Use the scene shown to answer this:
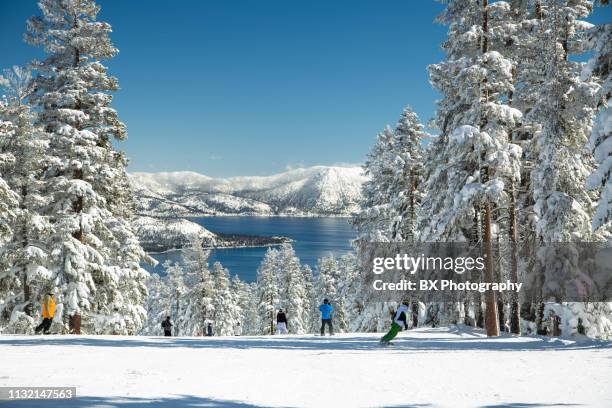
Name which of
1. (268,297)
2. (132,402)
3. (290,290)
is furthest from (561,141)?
(268,297)

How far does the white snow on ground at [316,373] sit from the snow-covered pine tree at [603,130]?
371cm

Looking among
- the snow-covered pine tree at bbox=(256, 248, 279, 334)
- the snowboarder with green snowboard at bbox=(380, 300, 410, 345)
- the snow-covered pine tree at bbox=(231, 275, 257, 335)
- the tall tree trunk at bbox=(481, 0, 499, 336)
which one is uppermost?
the tall tree trunk at bbox=(481, 0, 499, 336)

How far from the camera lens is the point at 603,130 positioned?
11914 millimetres

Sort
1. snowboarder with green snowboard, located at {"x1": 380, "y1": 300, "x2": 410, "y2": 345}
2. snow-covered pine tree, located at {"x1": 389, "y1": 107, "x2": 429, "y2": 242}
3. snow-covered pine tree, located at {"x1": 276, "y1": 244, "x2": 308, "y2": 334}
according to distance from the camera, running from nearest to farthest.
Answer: snowboarder with green snowboard, located at {"x1": 380, "y1": 300, "x2": 410, "y2": 345}
snow-covered pine tree, located at {"x1": 389, "y1": 107, "x2": 429, "y2": 242}
snow-covered pine tree, located at {"x1": 276, "y1": 244, "x2": 308, "y2": 334}

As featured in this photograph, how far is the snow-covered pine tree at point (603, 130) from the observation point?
1185cm

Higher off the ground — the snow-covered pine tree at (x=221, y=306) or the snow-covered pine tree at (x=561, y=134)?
the snow-covered pine tree at (x=561, y=134)

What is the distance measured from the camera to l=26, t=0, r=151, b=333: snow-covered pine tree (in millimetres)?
19453

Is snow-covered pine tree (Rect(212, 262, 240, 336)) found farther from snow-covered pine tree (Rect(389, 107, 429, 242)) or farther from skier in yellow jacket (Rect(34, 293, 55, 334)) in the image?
skier in yellow jacket (Rect(34, 293, 55, 334))

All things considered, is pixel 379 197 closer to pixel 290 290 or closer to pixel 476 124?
pixel 476 124

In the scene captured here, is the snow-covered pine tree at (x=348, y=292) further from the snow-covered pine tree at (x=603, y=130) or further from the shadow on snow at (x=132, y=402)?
the shadow on snow at (x=132, y=402)

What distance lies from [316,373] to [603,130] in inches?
374

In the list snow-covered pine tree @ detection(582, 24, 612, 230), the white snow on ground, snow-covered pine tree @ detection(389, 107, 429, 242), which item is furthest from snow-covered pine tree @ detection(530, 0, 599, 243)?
snow-covered pine tree @ detection(389, 107, 429, 242)

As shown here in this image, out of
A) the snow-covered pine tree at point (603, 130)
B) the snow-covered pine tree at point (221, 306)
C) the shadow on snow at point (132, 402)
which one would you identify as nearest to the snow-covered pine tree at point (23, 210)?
the shadow on snow at point (132, 402)

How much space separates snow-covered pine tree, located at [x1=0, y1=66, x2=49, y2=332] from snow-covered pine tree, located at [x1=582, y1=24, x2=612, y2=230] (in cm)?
1990
